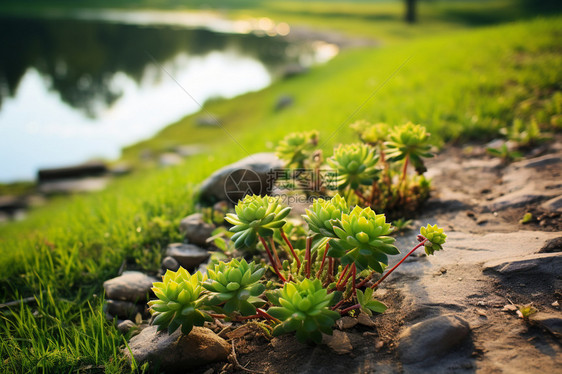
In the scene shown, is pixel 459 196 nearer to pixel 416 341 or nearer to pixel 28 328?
pixel 416 341

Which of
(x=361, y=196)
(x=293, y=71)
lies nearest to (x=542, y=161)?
(x=361, y=196)

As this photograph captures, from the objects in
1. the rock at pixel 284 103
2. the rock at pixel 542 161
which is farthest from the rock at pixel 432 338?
the rock at pixel 284 103

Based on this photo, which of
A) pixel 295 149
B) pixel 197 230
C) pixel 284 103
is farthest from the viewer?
pixel 284 103

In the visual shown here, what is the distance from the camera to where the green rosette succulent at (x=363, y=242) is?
6.32ft

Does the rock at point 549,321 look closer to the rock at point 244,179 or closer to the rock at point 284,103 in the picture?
the rock at point 244,179

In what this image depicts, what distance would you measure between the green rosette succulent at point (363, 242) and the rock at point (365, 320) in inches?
16.6

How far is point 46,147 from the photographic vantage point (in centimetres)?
1333

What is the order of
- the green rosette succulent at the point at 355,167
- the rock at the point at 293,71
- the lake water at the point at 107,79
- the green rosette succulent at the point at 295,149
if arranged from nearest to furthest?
the green rosette succulent at the point at 355,167
the green rosette succulent at the point at 295,149
the lake water at the point at 107,79
the rock at the point at 293,71

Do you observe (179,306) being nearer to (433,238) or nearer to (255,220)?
(255,220)

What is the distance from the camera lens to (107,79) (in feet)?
68.8

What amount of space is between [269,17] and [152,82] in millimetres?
28909

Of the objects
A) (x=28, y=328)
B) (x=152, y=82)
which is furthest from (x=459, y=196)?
(x=152, y=82)

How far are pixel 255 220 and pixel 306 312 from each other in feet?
1.87

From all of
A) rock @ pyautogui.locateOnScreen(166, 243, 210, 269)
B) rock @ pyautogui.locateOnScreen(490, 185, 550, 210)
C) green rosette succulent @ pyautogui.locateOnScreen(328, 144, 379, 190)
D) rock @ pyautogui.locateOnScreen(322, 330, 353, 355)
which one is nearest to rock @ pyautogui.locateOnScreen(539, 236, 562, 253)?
rock @ pyautogui.locateOnScreen(490, 185, 550, 210)
